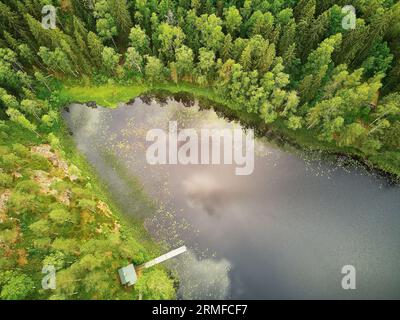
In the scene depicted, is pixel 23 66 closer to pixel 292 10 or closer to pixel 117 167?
pixel 117 167

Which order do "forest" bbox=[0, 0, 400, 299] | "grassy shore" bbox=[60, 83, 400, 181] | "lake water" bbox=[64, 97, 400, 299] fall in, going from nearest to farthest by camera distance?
"forest" bbox=[0, 0, 400, 299]
"lake water" bbox=[64, 97, 400, 299]
"grassy shore" bbox=[60, 83, 400, 181]

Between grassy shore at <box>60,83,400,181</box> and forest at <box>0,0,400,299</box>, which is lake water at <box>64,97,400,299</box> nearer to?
grassy shore at <box>60,83,400,181</box>

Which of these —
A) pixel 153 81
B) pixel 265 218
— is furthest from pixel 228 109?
pixel 265 218

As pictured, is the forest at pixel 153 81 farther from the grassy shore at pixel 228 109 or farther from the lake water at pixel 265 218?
the lake water at pixel 265 218

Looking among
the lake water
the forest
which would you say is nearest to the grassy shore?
the forest

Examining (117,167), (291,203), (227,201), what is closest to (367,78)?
(291,203)
